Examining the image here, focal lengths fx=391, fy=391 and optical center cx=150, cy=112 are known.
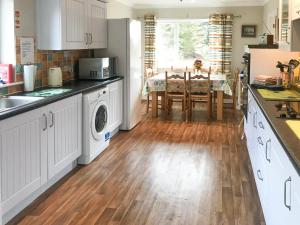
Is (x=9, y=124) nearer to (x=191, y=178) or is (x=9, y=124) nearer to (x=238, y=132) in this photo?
(x=191, y=178)

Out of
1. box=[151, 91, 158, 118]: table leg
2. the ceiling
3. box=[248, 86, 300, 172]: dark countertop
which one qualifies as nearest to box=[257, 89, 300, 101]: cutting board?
box=[248, 86, 300, 172]: dark countertop

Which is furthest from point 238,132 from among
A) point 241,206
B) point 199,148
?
point 241,206

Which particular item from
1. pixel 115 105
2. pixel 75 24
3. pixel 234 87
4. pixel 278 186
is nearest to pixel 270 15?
pixel 234 87

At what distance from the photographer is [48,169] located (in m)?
3.53

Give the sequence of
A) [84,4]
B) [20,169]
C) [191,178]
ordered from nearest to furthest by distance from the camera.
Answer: [20,169]
[191,178]
[84,4]

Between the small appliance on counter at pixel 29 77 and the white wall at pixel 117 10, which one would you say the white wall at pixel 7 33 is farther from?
the white wall at pixel 117 10

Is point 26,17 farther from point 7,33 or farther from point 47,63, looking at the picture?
point 47,63

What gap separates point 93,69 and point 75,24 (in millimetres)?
902

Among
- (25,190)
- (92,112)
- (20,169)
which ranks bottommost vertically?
(25,190)

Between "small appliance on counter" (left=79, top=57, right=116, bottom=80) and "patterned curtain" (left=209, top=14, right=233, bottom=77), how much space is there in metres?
3.75

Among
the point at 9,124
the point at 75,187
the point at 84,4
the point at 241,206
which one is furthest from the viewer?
the point at 84,4

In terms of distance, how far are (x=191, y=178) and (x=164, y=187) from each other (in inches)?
15.5

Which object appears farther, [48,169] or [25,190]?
[48,169]

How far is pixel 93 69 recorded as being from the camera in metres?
5.54
